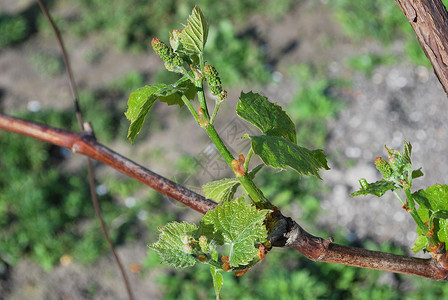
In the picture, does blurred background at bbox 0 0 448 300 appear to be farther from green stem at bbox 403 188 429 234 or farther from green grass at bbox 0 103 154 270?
green stem at bbox 403 188 429 234

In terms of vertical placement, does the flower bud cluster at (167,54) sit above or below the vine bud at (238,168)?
above

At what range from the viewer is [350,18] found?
4.00 m

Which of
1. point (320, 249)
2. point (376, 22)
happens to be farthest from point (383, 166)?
point (376, 22)

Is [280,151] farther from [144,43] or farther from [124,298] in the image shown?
[144,43]

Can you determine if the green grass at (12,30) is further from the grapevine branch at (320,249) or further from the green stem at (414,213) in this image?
the green stem at (414,213)

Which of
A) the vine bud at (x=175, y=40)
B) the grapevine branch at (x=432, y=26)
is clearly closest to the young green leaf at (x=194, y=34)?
the vine bud at (x=175, y=40)

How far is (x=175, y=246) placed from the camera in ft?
1.93

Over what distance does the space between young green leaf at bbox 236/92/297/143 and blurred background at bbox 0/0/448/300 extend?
201 cm

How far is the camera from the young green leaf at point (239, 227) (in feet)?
1.90

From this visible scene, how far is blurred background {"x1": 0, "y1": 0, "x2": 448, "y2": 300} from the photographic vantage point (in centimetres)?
285

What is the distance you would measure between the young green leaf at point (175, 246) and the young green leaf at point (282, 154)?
12cm

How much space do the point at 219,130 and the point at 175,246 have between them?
273 centimetres

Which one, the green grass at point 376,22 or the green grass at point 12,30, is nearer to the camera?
the green grass at point 376,22

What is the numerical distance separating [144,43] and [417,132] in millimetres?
2280
